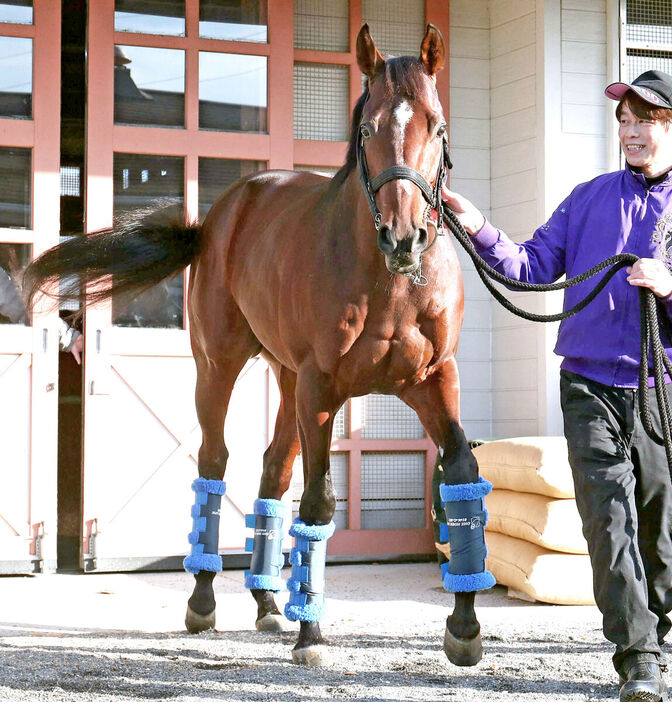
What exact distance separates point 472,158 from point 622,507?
3547mm

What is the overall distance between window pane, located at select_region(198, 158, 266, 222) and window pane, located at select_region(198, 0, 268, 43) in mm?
675

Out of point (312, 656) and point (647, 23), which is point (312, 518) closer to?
point (312, 656)

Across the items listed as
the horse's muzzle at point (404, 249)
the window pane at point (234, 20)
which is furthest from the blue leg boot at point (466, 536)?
the window pane at point (234, 20)

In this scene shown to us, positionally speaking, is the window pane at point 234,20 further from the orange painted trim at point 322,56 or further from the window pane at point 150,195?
the window pane at point 150,195

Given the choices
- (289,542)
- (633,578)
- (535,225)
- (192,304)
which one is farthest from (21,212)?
(633,578)

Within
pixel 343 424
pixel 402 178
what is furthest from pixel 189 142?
pixel 402 178

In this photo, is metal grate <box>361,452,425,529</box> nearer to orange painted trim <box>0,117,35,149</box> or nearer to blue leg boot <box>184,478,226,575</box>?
blue leg boot <box>184,478,226,575</box>

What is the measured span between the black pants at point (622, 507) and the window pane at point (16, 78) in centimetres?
358

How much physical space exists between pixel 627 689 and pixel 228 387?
2.13 meters

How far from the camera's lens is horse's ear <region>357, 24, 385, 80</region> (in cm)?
280

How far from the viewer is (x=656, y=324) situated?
2.59m

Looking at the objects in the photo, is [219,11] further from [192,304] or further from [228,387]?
[228,387]

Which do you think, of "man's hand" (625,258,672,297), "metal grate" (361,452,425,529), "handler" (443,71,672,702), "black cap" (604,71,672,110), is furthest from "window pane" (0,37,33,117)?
"man's hand" (625,258,672,297)

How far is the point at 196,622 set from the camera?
3787 mm
